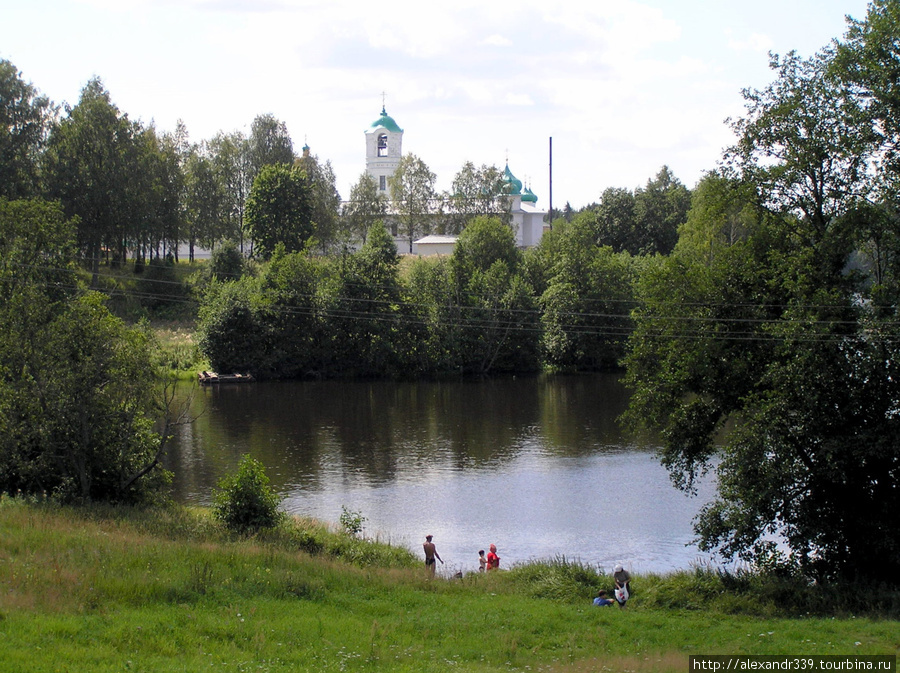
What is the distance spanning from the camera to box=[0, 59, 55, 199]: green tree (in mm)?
55781

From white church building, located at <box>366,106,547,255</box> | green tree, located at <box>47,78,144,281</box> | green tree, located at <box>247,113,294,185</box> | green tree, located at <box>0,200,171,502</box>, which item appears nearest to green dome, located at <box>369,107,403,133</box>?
white church building, located at <box>366,106,547,255</box>

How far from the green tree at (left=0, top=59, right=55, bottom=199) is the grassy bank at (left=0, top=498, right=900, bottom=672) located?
145ft

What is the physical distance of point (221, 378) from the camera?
186 ft

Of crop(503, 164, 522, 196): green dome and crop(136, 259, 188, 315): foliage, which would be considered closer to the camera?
crop(136, 259, 188, 315): foliage

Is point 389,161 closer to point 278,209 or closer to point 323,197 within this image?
point 323,197

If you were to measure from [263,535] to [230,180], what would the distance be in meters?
66.3

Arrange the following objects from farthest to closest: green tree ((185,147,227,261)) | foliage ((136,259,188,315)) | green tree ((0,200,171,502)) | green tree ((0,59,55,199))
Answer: green tree ((185,147,227,261)) < foliage ((136,259,188,315)) < green tree ((0,59,55,199)) < green tree ((0,200,171,502))

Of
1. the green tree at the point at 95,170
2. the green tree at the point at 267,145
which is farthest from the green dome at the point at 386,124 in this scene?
the green tree at the point at 95,170

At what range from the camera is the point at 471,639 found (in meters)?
12.8

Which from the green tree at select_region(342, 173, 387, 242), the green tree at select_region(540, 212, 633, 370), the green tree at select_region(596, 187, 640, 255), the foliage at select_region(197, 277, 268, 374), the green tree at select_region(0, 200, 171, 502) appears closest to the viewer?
the green tree at select_region(0, 200, 171, 502)

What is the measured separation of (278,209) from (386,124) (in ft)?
131

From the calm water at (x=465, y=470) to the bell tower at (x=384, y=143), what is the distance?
61.1 metres

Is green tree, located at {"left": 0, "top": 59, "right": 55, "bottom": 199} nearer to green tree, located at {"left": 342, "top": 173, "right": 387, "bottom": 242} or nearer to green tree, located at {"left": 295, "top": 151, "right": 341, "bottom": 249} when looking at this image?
green tree, located at {"left": 295, "top": 151, "right": 341, "bottom": 249}

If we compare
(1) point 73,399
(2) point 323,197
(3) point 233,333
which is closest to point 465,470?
(1) point 73,399
